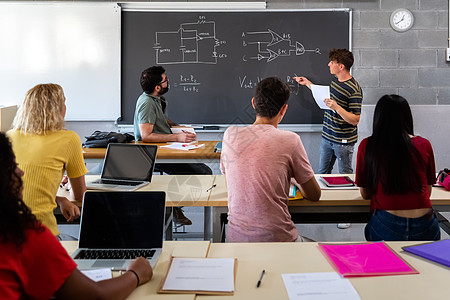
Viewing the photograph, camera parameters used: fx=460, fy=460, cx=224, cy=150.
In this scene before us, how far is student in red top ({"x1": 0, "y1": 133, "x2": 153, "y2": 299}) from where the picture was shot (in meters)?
1.05

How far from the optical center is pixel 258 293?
4.68 feet

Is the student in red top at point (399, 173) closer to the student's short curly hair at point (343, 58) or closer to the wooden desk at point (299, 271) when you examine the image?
the wooden desk at point (299, 271)

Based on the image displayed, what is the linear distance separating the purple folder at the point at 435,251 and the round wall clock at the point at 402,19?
11.6 feet

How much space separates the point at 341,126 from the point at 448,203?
1866 millimetres

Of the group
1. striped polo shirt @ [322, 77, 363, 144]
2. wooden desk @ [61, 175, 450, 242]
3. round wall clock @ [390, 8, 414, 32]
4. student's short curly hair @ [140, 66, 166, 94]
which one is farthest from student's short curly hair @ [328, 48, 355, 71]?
wooden desk @ [61, 175, 450, 242]

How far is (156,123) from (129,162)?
1.34m

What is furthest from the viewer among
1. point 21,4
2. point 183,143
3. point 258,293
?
point 21,4

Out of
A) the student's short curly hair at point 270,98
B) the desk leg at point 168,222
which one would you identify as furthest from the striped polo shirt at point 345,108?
the student's short curly hair at point 270,98

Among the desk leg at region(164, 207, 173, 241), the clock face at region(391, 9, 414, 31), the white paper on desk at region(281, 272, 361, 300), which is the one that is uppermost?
the clock face at region(391, 9, 414, 31)

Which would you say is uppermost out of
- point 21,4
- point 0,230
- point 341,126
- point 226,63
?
point 21,4

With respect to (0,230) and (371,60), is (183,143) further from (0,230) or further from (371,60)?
(0,230)

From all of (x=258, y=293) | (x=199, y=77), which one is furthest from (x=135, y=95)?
(x=258, y=293)

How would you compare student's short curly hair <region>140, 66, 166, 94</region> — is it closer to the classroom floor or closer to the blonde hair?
the classroom floor

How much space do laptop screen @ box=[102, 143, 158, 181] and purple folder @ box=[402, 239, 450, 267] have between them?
1.62 meters
